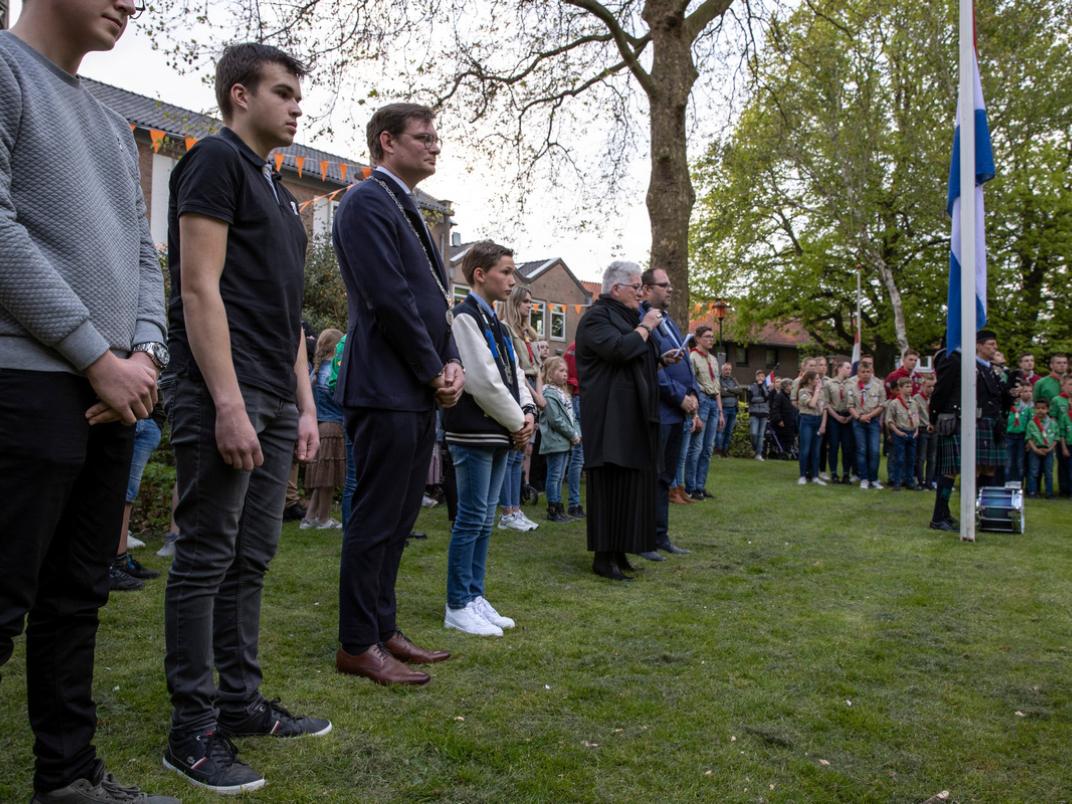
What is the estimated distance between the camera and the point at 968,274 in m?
7.82

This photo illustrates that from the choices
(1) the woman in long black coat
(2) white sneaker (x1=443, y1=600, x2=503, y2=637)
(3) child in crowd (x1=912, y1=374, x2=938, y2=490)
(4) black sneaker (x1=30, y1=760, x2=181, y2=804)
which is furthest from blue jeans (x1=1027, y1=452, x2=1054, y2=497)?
(4) black sneaker (x1=30, y1=760, x2=181, y2=804)

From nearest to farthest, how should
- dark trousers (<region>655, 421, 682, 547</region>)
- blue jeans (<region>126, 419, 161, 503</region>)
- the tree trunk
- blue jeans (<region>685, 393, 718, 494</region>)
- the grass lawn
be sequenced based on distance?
the grass lawn
blue jeans (<region>126, 419, 161, 503</region>)
dark trousers (<region>655, 421, 682, 547</region>)
blue jeans (<region>685, 393, 718, 494</region>)
the tree trunk

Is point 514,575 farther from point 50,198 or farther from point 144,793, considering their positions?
point 50,198

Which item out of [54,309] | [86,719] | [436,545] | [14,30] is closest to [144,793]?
[86,719]

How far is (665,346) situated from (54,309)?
562 centimetres

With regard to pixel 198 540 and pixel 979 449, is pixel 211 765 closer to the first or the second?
pixel 198 540

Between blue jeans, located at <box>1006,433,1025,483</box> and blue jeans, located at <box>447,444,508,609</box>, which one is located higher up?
blue jeans, located at <box>1006,433,1025,483</box>

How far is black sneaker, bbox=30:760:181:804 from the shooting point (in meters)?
2.09

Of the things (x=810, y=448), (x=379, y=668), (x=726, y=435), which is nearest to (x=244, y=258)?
(x=379, y=668)

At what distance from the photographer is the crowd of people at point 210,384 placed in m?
1.91

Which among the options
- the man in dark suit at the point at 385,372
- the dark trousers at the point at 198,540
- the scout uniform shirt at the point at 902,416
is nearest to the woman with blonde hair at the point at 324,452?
the man in dark suit at the point at 385,372

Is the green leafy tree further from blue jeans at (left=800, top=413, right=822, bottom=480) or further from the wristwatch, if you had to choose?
the wristwatch

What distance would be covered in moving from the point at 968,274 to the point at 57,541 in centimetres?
789

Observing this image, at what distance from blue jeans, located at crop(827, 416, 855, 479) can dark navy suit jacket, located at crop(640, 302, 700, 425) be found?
269 inches
